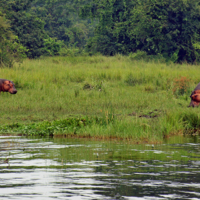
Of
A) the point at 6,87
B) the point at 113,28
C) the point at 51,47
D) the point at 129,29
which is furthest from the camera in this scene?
the point at 113,28

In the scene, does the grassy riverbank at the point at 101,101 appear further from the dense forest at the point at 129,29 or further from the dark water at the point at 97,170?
the dense forest at the point at 129,29

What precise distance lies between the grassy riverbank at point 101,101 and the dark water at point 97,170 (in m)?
1.30

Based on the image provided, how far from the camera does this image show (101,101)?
17172mm

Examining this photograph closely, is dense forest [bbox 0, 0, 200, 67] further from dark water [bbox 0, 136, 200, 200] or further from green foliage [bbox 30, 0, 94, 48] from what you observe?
dark water [bbox 0, 136, 200, 200]

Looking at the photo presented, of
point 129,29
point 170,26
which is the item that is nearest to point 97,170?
point 170,26

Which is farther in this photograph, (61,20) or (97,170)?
(61,20)

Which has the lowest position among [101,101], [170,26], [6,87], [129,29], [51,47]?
[101,101]

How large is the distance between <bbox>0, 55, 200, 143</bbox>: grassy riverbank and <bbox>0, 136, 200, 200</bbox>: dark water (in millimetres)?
1300

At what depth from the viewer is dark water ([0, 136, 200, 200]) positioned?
217 inches

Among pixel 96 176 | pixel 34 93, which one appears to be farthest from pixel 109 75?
pixel 96 176

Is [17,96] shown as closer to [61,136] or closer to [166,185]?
[61,136]

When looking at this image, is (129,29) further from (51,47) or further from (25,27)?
(25,27)

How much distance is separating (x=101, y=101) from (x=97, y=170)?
10.3 meters

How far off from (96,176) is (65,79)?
→ 1449 cm
